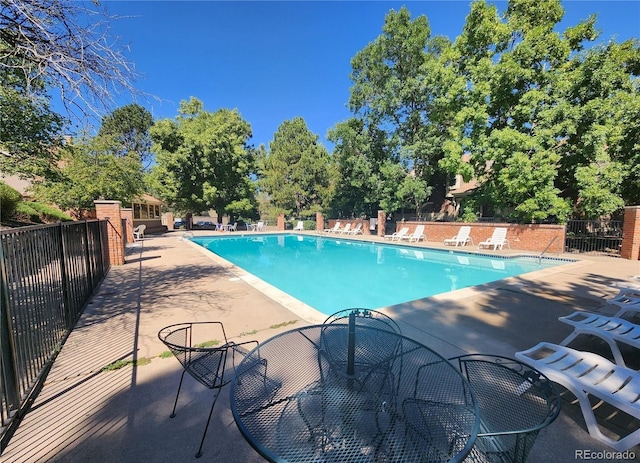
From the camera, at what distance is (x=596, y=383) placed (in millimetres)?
1849

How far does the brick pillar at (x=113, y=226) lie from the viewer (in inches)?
298

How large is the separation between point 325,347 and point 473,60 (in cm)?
1554

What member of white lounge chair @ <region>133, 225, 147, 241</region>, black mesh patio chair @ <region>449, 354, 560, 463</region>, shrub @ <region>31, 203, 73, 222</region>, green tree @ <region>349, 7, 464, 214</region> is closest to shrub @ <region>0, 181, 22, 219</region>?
shrub @ <region>31, 203, 73, 222</region>

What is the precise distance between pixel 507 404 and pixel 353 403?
113 cm

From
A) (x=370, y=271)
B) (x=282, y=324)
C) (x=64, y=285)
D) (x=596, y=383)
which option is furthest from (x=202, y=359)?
(x=370, y=271)

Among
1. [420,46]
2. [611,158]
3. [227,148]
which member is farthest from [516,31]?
[227,148]

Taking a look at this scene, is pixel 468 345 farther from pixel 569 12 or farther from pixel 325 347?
pixel 569 12

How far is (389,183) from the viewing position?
16812mm

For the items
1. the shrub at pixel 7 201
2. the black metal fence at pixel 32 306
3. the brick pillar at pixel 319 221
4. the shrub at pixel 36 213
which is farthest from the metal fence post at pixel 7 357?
the brick pillar at pixel 319 221

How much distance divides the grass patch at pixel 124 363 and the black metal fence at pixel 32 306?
483mm

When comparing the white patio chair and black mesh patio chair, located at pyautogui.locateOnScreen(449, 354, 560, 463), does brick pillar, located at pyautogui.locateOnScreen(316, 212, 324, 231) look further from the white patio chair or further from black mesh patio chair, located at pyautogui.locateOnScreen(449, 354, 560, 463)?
black mesh patio chair, located at pyautogui.locateOnScreen(449, 354, 560, 463)

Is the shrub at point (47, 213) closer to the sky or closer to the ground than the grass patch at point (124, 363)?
closer to the sky

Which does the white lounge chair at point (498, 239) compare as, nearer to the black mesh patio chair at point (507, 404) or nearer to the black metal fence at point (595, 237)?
the black metal fence at point (595, 237)

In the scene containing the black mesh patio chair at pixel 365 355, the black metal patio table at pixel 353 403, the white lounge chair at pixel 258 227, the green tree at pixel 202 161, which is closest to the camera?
the black metal patio table at pixel 353 403
